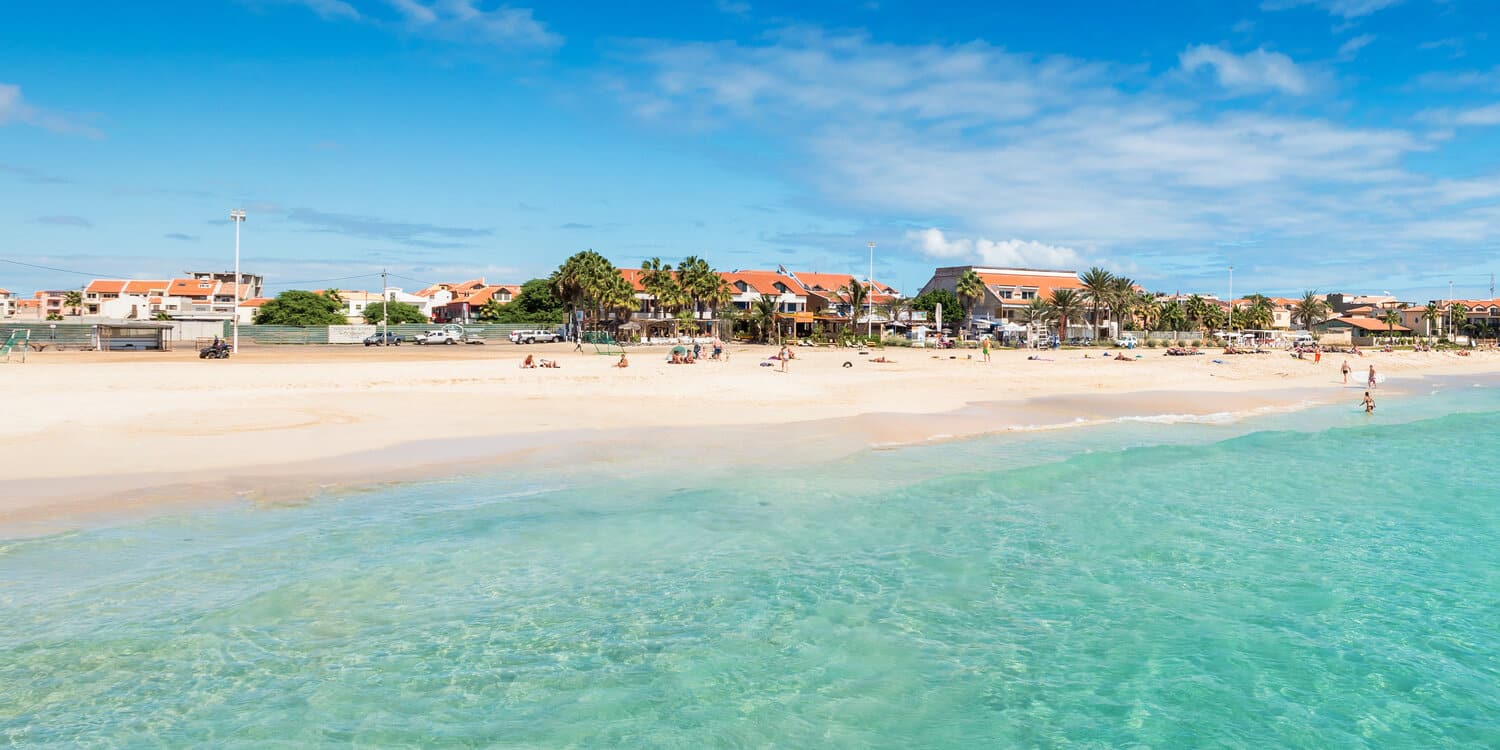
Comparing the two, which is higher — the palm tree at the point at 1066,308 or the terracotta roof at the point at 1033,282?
the terracotta roof at the point at 1033,282

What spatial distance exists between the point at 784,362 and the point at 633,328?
1847 inches

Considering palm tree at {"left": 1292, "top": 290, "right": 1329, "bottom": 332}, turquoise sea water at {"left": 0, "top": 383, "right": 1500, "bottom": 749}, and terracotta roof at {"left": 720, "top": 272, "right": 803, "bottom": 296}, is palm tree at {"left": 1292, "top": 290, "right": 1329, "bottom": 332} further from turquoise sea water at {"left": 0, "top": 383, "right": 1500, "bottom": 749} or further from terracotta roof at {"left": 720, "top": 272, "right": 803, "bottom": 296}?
turquoise sea water at {"left": 0, "top": 383, "right": 1500, "bottom": 749}

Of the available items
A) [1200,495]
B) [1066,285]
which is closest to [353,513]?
[1200,495]

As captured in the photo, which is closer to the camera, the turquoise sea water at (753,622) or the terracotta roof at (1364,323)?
the turquoise sea water at (753,622)

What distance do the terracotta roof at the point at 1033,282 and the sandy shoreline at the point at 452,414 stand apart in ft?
191

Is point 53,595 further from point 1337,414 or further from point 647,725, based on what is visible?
point 1337,414

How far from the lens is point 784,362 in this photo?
42.6 metres

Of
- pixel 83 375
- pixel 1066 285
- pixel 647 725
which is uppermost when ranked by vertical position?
pixel 1066 285

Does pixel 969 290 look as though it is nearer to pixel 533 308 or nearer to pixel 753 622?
pixel 533 308

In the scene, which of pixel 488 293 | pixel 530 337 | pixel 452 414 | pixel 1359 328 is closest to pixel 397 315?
pixel 488 293

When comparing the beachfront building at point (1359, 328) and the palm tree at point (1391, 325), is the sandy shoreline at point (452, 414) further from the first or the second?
the beachfront building at point (1359, 328)

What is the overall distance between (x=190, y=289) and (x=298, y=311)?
30.2m

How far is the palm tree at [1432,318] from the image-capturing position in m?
132

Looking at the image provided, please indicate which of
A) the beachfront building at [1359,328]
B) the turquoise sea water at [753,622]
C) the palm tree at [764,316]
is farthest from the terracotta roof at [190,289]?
the beachfront building at [1359,328]
